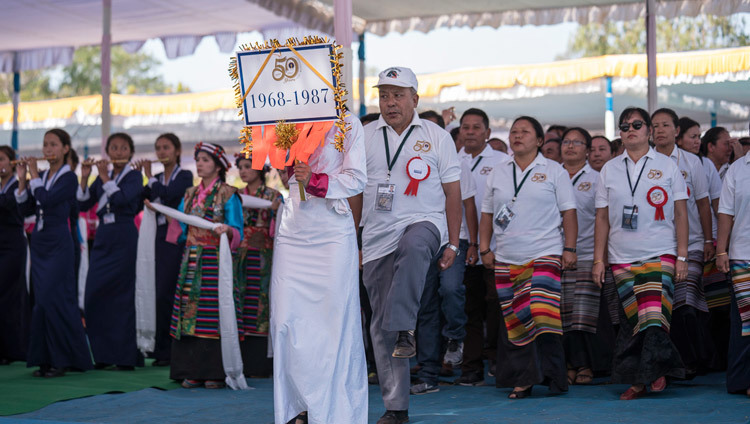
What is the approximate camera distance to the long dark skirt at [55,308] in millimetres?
7383

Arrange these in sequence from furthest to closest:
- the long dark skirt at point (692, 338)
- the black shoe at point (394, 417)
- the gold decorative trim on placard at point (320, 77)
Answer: the long dark skirt at point (692, 338) < the black shoe at point (394, 417) < the gold decorative trim on placard at point (320, 77)

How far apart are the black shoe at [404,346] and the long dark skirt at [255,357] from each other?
2.72 metres

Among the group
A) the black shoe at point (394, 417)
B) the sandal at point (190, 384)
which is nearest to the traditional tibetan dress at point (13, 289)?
the sandal at point (190, 384)

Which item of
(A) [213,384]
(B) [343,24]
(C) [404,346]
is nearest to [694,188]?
(B) [343,24]

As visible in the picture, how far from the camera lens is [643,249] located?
579cm

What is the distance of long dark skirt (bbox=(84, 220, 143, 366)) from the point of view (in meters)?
7.79

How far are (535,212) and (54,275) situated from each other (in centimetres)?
395

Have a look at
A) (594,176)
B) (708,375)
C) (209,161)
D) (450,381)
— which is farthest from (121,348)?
(708,375)

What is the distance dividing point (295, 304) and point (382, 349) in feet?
2.06

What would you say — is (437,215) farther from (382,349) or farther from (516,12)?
(516,12)

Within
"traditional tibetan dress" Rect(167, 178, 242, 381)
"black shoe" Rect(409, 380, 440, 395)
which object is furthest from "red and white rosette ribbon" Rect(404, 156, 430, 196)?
"traditional tibetan dress" Rect(167, 178, 242, 381)

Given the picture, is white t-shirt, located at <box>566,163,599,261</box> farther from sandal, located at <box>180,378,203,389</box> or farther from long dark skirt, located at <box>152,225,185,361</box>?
long dark skirt, located at <box>152,225,185,361</box>

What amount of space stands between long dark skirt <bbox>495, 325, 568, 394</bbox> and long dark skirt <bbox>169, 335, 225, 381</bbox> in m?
2.16

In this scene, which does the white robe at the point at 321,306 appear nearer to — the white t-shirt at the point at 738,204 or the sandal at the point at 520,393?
the sandal at the point at 520,393
